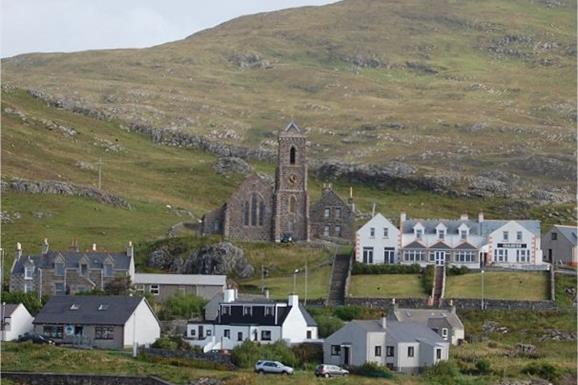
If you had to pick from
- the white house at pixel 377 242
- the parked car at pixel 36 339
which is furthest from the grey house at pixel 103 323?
the white house at pixel 377 242

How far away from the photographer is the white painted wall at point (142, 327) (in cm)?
9075

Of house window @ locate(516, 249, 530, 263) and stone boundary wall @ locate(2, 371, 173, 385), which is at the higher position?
house window @ locate(516, 249, 530, 263)

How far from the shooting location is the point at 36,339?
90375 millimetres

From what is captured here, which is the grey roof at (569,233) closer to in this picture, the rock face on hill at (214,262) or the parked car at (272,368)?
the rock face on hill at (214,262)

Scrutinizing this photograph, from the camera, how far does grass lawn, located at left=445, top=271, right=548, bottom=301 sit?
4060 inches

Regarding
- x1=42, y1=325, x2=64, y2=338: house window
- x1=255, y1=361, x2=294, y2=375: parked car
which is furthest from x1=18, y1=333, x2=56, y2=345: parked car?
x1=255, y1=361, x2=294, y2=375: parked car

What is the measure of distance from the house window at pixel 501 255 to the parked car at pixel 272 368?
3869 cm

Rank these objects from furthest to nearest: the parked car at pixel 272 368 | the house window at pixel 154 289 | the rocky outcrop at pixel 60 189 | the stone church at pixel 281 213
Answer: the rocky outcrop at pixel 60 189, the stone church at pixel 281 213, the house window at pixel 154 289, the parked car at pixel 272 368

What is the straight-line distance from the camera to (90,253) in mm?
109438

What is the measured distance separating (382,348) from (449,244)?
3131 cm

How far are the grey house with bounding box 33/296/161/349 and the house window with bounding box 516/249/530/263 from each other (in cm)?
3299

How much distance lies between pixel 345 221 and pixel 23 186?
36999mm

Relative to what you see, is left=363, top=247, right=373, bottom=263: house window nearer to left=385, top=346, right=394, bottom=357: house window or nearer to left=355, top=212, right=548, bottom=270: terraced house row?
left=355, top=212, right=548, bottom=270: terraced house row

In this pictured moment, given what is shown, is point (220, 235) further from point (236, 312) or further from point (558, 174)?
point (558, 174)
